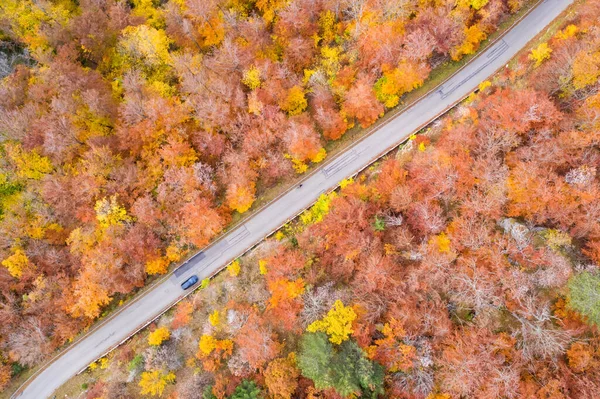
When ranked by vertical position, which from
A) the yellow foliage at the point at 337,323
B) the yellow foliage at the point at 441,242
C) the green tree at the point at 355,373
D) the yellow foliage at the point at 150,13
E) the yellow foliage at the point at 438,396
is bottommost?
the yellow foliage at the point at 438,396

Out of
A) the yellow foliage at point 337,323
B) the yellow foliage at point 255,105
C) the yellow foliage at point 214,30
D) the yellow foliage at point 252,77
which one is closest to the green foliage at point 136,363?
the yellow foliage at point 337,323

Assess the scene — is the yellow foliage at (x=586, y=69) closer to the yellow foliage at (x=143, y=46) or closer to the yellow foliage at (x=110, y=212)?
the yellow foliage at (x=143, y=46)

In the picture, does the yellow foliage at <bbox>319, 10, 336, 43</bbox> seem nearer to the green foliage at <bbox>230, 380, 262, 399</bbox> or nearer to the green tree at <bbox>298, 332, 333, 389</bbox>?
the green tree at <bbox>298, 332, 333, 389</bbox>

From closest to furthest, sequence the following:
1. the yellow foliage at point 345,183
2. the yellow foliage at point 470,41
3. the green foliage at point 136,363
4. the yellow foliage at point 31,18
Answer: the green foliage at point 136,363 < the yellow foliage at point 345,183 < the yellow foliage at point 470,41 < the yellow foliage at point 31,18

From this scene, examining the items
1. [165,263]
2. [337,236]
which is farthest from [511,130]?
[165,263]

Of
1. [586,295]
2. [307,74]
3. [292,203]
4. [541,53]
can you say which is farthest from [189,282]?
[541,53]

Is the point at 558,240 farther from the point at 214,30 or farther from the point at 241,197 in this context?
the point at 214,30

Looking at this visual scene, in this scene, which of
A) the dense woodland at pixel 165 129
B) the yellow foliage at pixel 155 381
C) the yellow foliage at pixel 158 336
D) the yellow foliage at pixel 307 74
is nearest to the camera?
the yellow foliage at pixel 155 381
